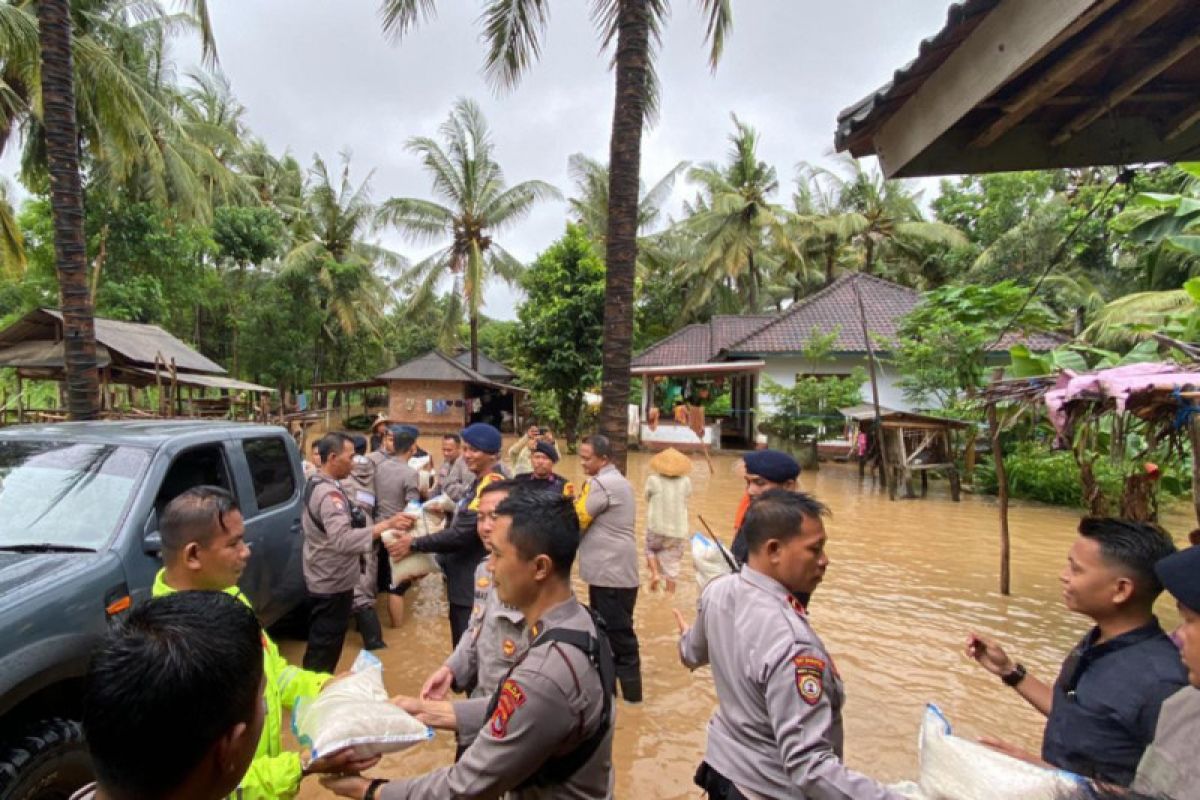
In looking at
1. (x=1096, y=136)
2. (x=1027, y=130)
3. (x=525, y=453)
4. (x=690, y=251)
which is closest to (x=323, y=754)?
(x=1027, y=130)

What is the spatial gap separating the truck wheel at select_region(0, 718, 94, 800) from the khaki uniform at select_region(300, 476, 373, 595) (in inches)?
64.7

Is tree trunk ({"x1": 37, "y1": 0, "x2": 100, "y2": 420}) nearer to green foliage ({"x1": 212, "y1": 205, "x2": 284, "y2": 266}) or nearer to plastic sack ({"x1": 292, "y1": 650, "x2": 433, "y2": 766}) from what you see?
plastic sack ({"x1": 292, "y1": 650, "x2": 433, "y2": 766})

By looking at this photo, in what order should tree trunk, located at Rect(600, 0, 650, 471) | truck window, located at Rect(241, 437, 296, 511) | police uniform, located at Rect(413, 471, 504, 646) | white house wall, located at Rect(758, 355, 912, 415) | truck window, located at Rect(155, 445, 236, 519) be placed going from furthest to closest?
white house wall, located at Rect(758, 355, 912, 415) < tree trunk, located at Rect(600, 0, 650, 471) < truck window, located at Rect(241, 437, 296, 511) < police uniform, located at Rect(413, 471, 504, 646) < truck window, located at Rect(155, 445, 236, 519)

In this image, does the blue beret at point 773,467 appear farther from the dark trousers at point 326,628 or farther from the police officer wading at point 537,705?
the dark trousers at point 326,628

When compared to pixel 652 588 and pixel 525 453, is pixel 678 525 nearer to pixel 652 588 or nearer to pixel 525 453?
pixel 652 588

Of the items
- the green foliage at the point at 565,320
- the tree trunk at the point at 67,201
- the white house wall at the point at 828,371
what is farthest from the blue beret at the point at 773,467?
the white house wall at the point at 828,371

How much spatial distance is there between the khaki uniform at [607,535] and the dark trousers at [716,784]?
216 centimetres

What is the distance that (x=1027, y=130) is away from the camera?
3193mm

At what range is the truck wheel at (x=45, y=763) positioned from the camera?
6.88 feet

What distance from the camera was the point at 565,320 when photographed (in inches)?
736

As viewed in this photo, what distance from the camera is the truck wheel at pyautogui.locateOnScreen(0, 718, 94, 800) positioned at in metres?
2.10

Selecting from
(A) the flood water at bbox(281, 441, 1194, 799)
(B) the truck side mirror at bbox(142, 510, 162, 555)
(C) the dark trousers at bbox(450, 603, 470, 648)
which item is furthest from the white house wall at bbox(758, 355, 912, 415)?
(B) the truck side mirror at bbox(142, 510, 162, 555)

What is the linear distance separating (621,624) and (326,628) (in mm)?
1947

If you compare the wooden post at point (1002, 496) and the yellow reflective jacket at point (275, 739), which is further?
the wooden post at point (1002, 496)
